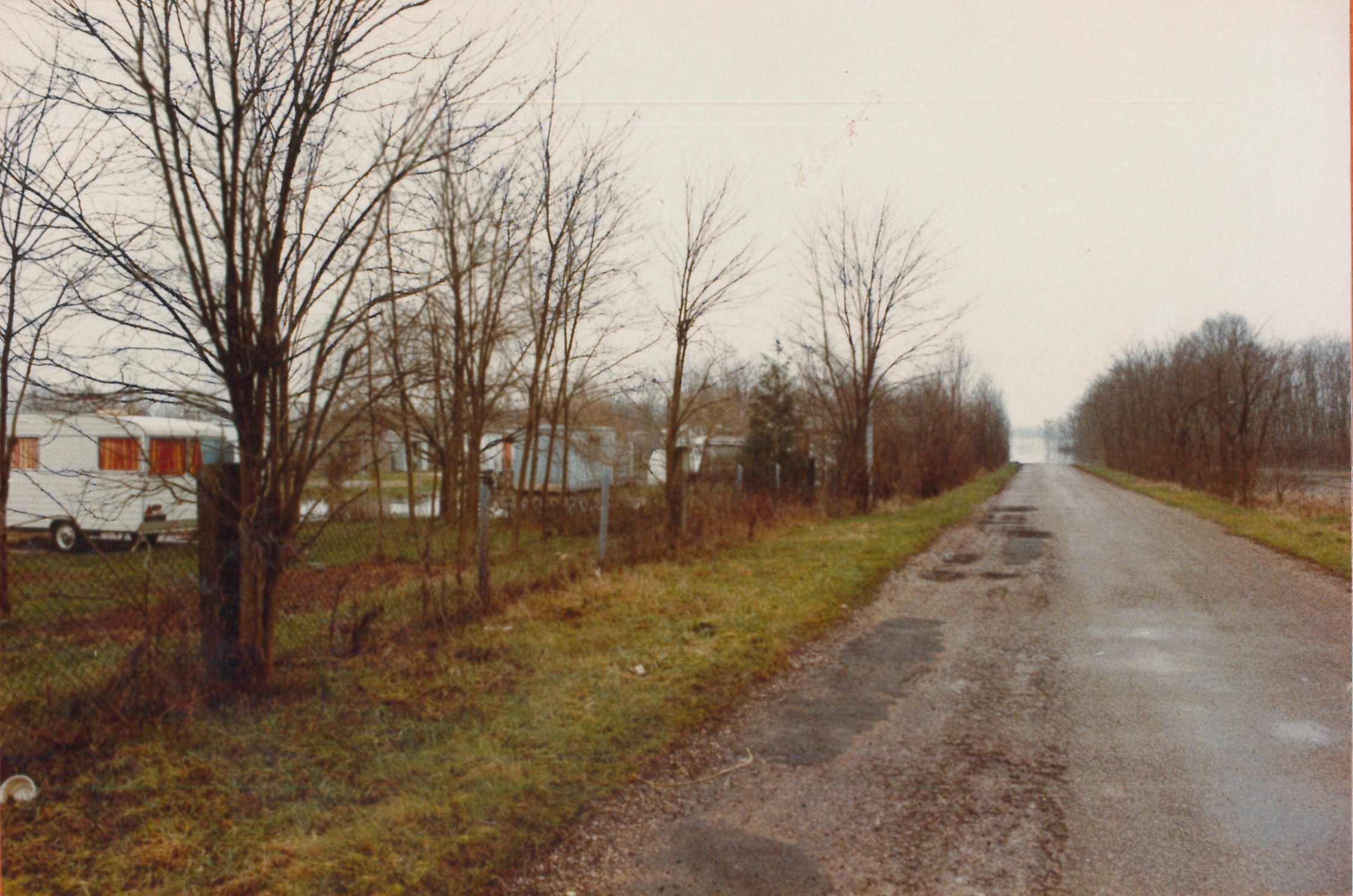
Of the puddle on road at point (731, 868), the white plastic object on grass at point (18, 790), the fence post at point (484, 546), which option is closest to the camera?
the puddle on road at point (731, 868)

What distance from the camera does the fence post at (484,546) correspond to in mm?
7570

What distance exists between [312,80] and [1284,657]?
7833 mm

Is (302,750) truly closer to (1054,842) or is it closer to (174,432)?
(174,432)

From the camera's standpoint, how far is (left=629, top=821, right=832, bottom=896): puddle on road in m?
2.96

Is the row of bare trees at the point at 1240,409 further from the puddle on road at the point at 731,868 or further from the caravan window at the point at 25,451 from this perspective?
the caravan window at the point at 25,451

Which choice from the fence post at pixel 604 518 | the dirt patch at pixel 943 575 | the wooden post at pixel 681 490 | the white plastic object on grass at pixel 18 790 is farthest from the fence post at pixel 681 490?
the white plastic object on grass at pixel 18 790

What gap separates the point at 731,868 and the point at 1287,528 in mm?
16361

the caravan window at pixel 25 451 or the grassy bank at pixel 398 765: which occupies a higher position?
the caravan window at pixel 25 451

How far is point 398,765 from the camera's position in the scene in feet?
13.2

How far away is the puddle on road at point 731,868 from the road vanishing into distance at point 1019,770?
0.03 ft

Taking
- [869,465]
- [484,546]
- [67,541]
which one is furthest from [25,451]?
[869,465]

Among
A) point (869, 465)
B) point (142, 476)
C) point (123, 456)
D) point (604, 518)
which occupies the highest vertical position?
point (123, 456)

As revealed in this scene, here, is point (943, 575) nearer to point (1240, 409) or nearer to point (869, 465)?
point (869, 465)

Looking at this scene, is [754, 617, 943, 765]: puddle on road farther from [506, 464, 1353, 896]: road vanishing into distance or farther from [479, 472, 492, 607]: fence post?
[479, 472, 492, 607]: fence post
